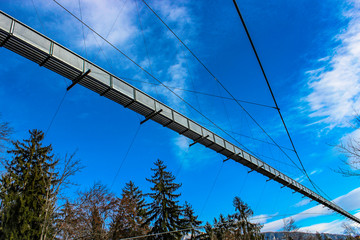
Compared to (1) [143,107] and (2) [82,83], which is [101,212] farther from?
(2) [82,83]

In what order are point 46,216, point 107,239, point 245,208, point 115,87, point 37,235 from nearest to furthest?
point 115,87 → point 46,216 → point 37,235 → point 107,239 → point 245,208

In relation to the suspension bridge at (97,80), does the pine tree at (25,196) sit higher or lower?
lower

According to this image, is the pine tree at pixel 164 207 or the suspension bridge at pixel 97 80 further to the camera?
the pine tree at pixel 164 207

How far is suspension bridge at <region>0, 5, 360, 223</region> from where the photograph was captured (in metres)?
10.9

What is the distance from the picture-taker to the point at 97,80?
44.2ft

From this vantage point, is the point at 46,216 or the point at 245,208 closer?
the point at 46,216

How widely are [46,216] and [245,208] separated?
35879 mm

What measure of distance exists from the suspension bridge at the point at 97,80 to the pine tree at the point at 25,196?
729 cm

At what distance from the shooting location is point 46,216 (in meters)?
16.1

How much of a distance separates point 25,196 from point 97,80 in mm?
13373

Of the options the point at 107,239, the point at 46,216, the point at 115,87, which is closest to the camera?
the point at 115,87

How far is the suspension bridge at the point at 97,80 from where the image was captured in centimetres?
1091

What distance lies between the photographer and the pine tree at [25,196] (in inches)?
661

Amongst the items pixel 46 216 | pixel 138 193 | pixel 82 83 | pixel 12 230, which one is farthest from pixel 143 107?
pixel 138 193
